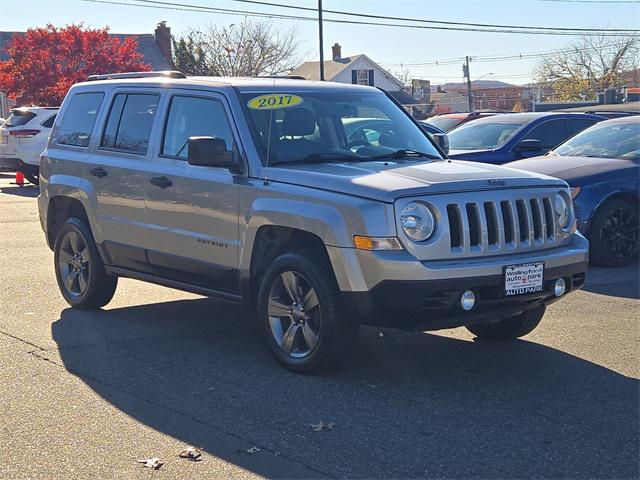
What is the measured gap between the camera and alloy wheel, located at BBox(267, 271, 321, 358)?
6.35 metres

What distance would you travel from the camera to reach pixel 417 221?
19.6 ft

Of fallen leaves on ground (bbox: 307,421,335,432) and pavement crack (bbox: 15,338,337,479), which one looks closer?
pavement crack (bbox: 15,338,337,479)

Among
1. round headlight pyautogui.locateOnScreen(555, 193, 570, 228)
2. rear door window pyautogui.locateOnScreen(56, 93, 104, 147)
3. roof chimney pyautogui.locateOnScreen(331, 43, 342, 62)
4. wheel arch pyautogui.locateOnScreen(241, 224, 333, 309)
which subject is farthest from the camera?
roof chimney pyautogui.locateOnScreen(331, 43, 342, 62)

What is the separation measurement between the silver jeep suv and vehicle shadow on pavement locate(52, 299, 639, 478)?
0.36 metres

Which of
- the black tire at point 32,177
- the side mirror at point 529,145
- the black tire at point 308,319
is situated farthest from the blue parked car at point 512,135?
the black tire at point 32,177

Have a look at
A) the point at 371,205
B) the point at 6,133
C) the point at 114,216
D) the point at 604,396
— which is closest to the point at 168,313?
the point at 114,216

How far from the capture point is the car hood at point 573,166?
418 inches

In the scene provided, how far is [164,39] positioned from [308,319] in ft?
182

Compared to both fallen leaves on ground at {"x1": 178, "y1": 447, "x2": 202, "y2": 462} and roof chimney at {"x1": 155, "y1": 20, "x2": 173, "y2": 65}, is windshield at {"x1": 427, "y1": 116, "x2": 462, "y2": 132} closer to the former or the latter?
fallen leaves on ground at {"x1": 178, "y1": 447, "x2": 202, "y2": 462}

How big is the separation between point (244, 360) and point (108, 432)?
5.42ft

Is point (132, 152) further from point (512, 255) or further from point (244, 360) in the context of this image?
point (512, 255)

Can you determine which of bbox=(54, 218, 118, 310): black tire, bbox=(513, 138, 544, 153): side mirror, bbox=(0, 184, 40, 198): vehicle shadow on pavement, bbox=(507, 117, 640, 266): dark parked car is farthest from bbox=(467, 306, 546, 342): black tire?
bbox=(0, 184, 40, 198): vehicle shadow on pavement

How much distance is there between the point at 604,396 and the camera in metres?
5.89

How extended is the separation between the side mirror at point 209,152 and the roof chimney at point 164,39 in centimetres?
5395
